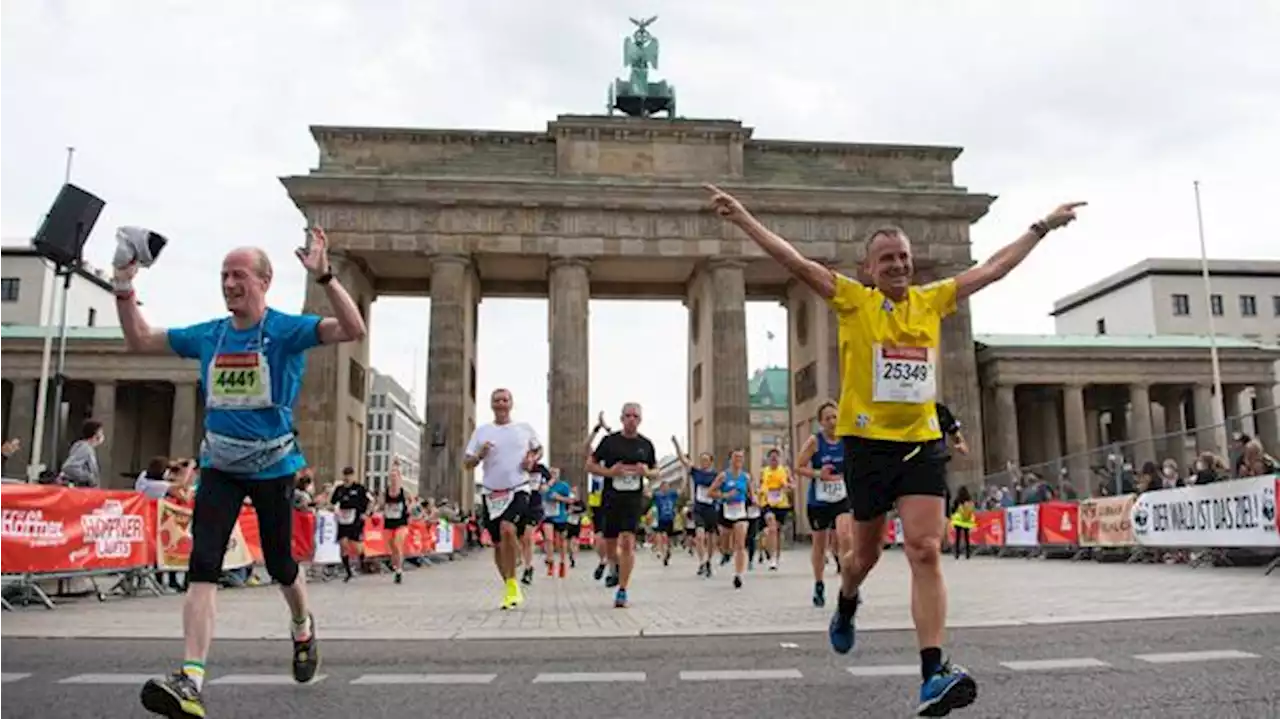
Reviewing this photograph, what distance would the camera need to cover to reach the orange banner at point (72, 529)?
12266mm

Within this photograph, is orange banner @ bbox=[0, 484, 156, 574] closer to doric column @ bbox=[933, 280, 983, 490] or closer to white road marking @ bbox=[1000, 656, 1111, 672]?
white road marking @ bbox=[1000, 656, 1111, 672]

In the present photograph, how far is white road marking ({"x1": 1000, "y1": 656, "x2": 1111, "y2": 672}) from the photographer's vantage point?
6.43 metres

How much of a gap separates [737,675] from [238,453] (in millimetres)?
3058

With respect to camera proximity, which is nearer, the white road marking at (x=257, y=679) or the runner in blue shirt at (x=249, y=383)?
the runner in blue shirt at (x=249, y=383)

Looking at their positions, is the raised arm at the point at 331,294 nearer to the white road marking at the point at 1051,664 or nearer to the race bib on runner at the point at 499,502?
the white road marking at the point at 1051,664

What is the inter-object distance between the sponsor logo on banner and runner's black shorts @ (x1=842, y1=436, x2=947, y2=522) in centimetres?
1756

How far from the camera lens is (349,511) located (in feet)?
67.5

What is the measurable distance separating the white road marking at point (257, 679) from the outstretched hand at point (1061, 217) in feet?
16.0

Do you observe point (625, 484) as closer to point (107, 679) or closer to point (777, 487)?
point (107, 679)

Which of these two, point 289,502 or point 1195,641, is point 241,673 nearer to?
point 289,502

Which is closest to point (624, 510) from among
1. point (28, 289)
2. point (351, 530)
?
point (351, 530)

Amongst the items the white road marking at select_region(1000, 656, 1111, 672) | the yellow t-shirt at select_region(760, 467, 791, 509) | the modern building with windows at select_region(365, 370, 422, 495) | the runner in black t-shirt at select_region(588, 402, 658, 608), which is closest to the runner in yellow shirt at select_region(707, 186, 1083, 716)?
the white road marking at select_region(1000, 656, 1111, 672)

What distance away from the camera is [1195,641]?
7.57 meters

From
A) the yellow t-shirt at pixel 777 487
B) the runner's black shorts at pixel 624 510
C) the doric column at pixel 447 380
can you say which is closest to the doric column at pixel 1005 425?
the doric column at pixel 447 380
